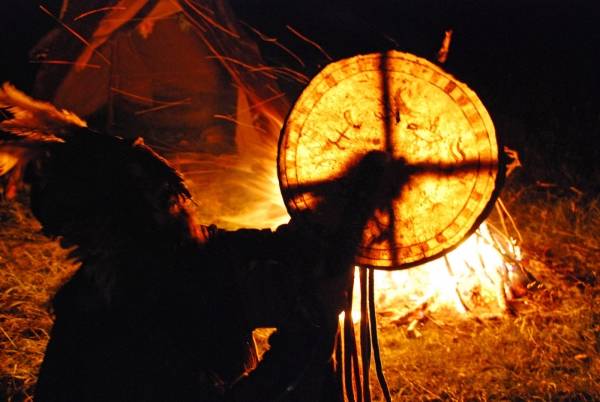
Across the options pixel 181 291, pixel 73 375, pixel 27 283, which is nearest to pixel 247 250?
pixel 181 291

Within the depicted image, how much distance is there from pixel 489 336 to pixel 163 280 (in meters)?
2.15

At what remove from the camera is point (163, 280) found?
66.2 inches

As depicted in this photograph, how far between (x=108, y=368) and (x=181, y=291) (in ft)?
1.07

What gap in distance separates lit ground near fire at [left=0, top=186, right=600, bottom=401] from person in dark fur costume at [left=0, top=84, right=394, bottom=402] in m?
0.85

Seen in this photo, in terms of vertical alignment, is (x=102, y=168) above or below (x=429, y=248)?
above

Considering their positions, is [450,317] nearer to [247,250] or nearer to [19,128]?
[247,250]

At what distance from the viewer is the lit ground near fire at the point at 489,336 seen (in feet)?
9.10

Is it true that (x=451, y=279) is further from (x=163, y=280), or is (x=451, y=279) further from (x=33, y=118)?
(x=33, y=118)

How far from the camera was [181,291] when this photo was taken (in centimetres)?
174

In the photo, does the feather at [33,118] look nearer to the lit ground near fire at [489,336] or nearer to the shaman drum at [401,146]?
the shaman drum at [401,146]

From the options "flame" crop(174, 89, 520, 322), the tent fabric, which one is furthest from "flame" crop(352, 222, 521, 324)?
the tent fabric

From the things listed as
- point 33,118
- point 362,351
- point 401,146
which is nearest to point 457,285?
point 362,351

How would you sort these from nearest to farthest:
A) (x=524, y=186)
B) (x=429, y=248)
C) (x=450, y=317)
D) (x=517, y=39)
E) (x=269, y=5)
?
(x=429, y=248) < (x=450, y=317) < (x=524, y=186) < (x=517, y=39) < (x=269, y=5)

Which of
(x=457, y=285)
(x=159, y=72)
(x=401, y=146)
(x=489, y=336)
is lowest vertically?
(x=489, y=336)
